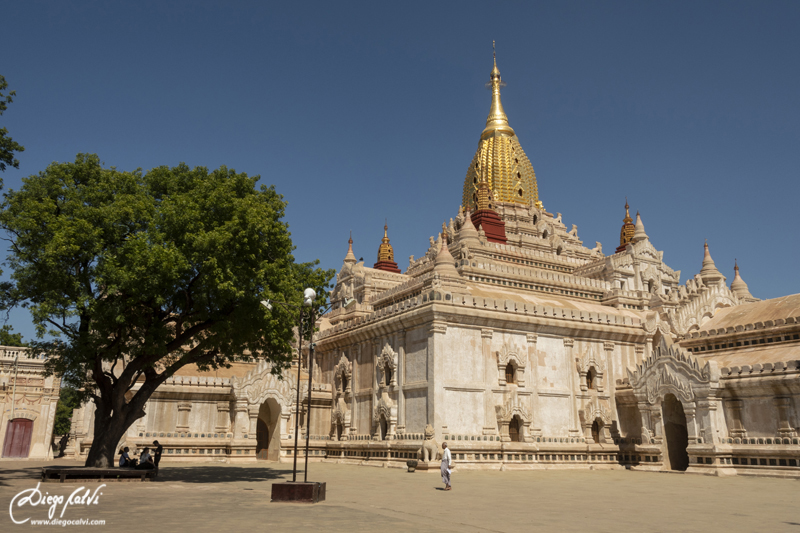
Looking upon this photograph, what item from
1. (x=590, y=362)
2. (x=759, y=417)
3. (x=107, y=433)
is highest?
(x=590, y=362)

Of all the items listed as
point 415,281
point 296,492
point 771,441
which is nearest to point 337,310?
point 415,281

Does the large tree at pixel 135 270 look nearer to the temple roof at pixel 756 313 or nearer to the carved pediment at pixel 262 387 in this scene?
the carved pediment at pixel 262 387

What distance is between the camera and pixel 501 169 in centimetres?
7062

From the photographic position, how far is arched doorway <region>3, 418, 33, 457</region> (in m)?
43.7

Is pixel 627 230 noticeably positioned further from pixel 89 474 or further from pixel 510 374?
pixel 89 474

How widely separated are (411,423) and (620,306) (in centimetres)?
2034

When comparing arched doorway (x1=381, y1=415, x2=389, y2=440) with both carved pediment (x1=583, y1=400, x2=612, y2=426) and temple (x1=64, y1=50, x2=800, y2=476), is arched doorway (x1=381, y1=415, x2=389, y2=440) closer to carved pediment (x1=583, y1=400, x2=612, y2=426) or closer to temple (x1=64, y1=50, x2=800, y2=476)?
temple (x1=64, y1=50, x2=800, y2=476)

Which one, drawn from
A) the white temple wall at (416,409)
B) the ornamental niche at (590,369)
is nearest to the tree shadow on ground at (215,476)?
the white temple wall at (416,409)

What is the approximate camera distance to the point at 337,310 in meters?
55.6

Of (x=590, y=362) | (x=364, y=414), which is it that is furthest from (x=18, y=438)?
(x=590, y=362)

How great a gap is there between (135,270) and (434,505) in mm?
14179

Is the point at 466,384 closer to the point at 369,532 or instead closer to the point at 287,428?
the point at 287,428

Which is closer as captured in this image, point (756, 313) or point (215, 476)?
point (215, 476)

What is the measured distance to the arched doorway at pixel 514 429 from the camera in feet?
122
